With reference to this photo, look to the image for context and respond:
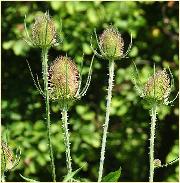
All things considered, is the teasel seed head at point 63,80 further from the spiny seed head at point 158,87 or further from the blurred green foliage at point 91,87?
the blurred green foliage at point 91,87

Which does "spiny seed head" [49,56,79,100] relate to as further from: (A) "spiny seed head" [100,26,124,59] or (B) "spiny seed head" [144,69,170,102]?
(B) "spiny seed head" [144,69,170,102]

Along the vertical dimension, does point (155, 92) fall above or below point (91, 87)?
below

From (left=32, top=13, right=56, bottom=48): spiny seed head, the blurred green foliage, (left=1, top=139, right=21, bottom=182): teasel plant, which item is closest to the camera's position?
(left=1, top=139, right=21, bottom=182): teasel plant

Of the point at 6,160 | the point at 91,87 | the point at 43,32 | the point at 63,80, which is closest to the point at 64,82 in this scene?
the point at 63,80

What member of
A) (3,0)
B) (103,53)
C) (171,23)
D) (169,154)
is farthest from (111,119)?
(103,53)

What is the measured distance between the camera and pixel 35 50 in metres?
3.72

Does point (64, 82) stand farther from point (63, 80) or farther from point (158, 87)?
point (158, 87)

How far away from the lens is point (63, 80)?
1435mm

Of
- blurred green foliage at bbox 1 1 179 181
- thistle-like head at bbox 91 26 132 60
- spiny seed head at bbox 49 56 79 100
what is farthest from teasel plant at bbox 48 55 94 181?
blurred green foliage at bbox 1 1 179 181

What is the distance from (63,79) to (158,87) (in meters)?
0.30

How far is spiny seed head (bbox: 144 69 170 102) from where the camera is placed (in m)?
1.53

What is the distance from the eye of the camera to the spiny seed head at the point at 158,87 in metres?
1.53

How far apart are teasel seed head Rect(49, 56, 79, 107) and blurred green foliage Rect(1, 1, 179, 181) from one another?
77.8 inches

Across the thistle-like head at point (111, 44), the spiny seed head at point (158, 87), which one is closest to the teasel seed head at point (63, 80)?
the thistle-like head at point (111, 44)
